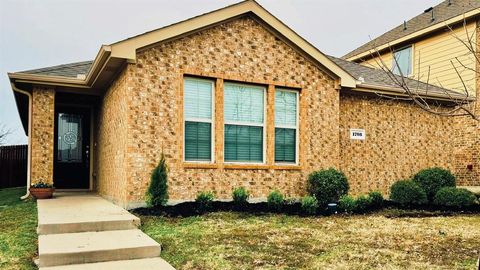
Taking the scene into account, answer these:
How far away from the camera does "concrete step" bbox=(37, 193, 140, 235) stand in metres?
7.30

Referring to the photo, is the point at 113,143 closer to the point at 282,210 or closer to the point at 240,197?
the point at 240,197

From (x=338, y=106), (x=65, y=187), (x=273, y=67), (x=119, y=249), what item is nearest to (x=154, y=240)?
(x=119, y=249)

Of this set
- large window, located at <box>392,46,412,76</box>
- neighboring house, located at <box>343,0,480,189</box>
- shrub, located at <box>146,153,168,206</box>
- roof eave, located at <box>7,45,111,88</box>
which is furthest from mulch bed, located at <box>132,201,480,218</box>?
large window, located at <box>392,46,412,76</box>

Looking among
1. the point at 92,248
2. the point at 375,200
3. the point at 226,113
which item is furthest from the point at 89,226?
the point at 375,200

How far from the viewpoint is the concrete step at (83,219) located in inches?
287

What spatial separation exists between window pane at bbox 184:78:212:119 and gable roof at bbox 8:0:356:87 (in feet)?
3.61

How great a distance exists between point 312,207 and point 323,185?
0.86 metres

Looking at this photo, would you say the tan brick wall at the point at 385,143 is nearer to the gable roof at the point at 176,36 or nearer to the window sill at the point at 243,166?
the gable roof at the point at 176,36

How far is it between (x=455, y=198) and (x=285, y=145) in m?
4.32

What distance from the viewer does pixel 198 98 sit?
10258 mm

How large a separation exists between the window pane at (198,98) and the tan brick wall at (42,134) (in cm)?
414

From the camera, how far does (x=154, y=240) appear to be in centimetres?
710

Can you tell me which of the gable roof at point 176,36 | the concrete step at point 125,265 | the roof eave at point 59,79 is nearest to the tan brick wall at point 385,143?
the gable roof at point 176,36

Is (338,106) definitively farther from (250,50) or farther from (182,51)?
(182,51)
